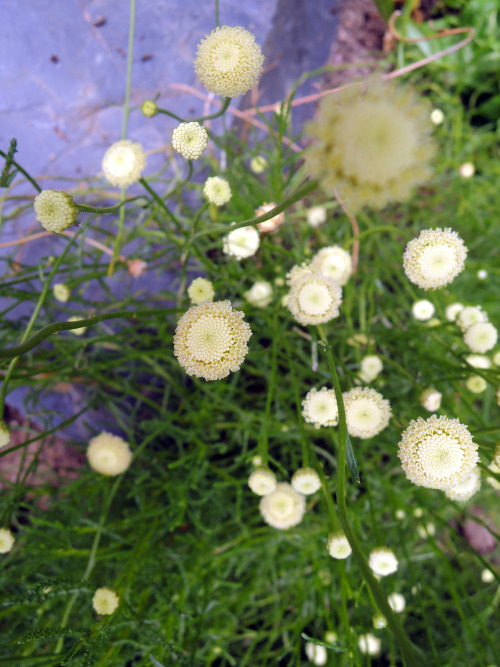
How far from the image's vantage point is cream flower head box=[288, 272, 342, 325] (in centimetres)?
52

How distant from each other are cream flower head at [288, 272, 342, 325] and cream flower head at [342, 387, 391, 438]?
10 centimetres

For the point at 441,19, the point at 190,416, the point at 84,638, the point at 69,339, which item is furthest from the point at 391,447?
the point at 441,19

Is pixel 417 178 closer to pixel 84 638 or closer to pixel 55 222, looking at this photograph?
pixel 55 222

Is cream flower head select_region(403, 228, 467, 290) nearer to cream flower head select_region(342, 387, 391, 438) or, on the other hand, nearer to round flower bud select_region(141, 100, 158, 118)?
cream flower head select_region(342, 387, 391, 438)

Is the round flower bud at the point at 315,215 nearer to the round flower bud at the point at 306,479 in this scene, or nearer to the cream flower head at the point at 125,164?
the cream flower head at the point at 125,164

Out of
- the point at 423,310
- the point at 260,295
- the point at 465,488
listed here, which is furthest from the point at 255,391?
the point at 465,488

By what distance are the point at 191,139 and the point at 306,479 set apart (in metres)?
0.41

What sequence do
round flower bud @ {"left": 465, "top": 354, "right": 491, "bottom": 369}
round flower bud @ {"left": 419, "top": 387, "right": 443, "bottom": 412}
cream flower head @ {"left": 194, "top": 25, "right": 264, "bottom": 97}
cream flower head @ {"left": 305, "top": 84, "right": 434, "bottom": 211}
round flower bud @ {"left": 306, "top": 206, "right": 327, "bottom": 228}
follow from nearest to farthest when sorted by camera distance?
cream flower head @ {"left": 305, "top": 84, "right": 434, "bottom": 211} < cream flower head @ {"left": 194, "top": 25, "right": 264, "bottom": 97} < round flower bud @ {"left": 419, "top": 387, "right": 443, "bottom": 412} < round flower bud @ {"left": 465, "top": 354, "right": 491, "bottom": 369} < round flower bud @ {"left": 306, "top": 206, "right": 327, "bottom": 228}

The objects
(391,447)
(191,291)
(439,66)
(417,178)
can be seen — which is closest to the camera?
(417,178)

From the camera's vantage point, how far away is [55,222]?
0.41 meters

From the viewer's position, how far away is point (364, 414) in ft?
1.71

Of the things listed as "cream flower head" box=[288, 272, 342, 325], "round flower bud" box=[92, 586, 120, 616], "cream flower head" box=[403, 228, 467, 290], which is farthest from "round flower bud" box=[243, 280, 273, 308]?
"round flower bud" box=[92, 586, 120, 616]

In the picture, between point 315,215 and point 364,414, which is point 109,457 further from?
point 315,215

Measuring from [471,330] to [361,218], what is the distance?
20.0 inches
